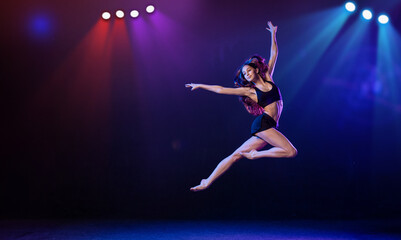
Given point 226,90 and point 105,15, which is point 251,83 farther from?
point 105,15

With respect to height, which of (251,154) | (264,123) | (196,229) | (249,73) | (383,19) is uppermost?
(383,19)

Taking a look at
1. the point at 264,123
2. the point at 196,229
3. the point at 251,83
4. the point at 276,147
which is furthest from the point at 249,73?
the point at 196,229

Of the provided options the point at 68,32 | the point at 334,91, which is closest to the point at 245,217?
the point at 334,91

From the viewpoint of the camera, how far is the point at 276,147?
165 inches

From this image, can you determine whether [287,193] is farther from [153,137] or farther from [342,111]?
[153,137]

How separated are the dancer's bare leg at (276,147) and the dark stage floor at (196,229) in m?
1.12

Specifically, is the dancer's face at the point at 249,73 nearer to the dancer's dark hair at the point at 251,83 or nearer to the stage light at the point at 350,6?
the dancer's dark hair at the point at 251,83

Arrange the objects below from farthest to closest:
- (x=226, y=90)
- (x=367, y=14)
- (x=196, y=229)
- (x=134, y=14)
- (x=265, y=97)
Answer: (x=134, y=14)
(x=367, y=14)
(x=196, y=229)
(x=265, y=97)
(x=226, y=90)

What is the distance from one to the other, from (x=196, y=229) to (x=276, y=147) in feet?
5.66

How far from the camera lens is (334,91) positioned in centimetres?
577

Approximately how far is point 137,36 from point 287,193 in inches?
132

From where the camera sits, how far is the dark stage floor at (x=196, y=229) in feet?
15.3

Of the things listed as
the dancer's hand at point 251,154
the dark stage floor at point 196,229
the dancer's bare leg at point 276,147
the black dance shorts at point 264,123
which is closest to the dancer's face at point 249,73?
the black dance shorts at point 264,123

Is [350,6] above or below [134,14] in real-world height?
below
